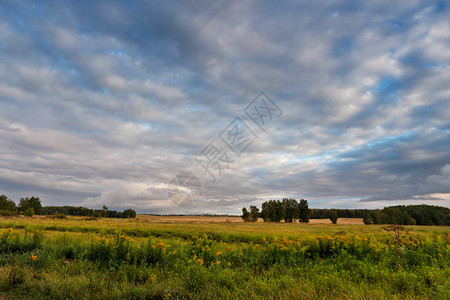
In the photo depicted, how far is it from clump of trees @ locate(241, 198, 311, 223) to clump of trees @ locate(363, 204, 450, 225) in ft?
74.7

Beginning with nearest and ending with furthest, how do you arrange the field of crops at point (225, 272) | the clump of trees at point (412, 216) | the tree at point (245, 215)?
the field of crops at point (225, 272)
the clump of trees at point (412, 216)
the tree at point (245, 215)

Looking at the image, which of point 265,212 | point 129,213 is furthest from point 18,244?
point 129,213

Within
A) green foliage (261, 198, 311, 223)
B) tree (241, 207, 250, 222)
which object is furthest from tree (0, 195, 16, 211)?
green foliage (261, 198, 311, 223)

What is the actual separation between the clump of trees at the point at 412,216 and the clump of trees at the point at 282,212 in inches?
896

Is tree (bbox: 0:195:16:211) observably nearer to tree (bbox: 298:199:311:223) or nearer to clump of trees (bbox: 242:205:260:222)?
clump of trees (bbox: 242:205:260:222)

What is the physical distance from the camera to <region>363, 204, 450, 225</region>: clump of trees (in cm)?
8481

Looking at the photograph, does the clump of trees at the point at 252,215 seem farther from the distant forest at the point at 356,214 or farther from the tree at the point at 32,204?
the tree at the point at 32,204

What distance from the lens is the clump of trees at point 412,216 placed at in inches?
3339

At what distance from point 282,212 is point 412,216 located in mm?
45538

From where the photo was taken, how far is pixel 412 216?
9025 centimetres

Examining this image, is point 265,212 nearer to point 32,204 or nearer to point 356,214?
point 356,214

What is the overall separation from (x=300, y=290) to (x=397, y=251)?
5.64 meters

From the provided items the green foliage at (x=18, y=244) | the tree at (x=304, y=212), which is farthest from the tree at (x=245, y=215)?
the green foliage at (x=18, y=244)

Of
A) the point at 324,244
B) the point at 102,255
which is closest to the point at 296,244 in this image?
the point at 324,244
